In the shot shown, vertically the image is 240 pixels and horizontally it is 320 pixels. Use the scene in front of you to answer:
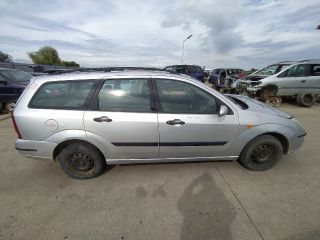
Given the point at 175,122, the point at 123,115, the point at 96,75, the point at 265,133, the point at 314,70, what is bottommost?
the point at 265,133

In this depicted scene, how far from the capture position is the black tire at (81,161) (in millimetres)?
3012

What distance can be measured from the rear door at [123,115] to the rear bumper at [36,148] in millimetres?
614

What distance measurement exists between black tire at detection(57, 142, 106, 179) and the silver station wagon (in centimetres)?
1

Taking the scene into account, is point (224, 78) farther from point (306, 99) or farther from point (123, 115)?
point (123, 115)

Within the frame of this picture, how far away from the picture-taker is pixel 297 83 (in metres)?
8.55

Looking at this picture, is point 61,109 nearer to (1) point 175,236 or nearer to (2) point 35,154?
(2) point 35,154

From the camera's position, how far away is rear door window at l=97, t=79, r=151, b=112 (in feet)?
9.43

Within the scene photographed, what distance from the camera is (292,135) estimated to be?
3217mm

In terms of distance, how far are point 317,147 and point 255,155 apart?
1991 millimetres

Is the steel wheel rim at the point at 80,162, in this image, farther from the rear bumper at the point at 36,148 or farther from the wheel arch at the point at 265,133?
the wheel arch at the point at 265,133

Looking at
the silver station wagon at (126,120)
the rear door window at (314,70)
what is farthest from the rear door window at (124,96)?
the rear door window at (314,70)

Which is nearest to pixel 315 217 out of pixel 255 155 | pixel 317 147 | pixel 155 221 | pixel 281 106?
pixel 255 155

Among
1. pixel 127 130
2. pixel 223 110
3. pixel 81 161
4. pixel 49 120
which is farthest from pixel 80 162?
pixel 223 110

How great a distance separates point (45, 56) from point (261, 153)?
195 ft
